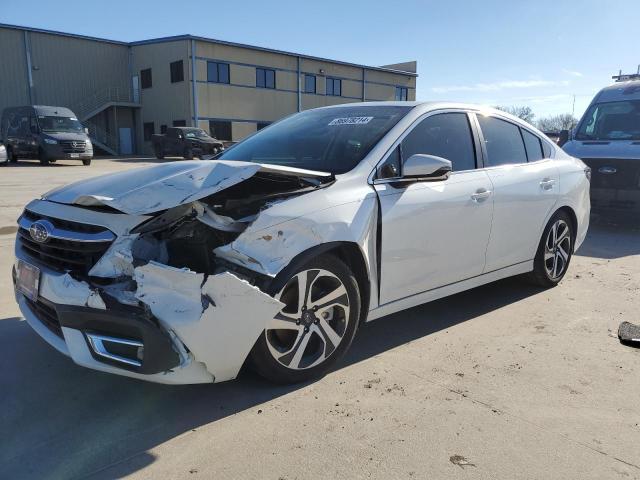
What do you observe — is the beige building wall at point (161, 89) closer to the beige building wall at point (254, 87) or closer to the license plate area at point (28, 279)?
the beige building wall at point (254, 87)

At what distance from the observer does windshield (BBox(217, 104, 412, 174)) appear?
3555 mm

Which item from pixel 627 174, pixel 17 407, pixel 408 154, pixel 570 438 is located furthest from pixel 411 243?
pixel 627 174

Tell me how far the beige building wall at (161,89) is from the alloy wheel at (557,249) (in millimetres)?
31549

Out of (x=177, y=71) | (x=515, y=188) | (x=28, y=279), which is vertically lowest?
(x=28, y=279)

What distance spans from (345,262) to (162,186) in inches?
46.4

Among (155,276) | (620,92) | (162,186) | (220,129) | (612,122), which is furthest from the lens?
(220,129)

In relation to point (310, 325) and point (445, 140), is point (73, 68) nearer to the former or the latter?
point (445, 140)

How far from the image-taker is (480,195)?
3980mm

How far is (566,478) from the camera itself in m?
2.32

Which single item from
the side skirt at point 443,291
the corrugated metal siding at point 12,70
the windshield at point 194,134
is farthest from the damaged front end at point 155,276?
the corrugated metal siding at point 12,70

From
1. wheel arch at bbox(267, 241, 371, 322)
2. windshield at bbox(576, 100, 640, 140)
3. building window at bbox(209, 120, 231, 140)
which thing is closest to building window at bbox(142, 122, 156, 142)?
building window at bbox(209, 120, 231, 140)

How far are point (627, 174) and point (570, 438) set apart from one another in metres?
7.03

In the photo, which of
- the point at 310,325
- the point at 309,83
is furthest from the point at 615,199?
the point at 309,83

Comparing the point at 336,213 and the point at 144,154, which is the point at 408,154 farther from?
the point at 144,154
